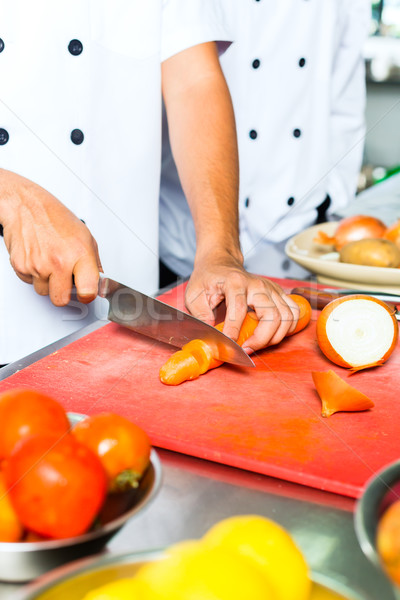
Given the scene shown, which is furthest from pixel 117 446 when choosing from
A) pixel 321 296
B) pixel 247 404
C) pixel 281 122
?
pixel 281 122

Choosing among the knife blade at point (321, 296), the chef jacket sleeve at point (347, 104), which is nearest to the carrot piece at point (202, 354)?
the knife blade at point (321, 296)

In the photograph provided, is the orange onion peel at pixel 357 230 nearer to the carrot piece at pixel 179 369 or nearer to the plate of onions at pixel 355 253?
the plate of onions at pixel 355 253

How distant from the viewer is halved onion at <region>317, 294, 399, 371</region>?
114 centimetres

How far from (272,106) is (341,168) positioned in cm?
39

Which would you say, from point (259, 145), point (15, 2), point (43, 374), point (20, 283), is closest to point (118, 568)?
point (43, 374)

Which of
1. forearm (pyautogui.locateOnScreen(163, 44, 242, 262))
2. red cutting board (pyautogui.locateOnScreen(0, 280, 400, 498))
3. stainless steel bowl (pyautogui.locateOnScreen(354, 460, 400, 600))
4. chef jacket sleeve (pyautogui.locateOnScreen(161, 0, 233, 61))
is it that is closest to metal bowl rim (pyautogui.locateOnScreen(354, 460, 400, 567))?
stainless steel bowl (pyautogui.locateOnScreen(354, 460, 400, 600))

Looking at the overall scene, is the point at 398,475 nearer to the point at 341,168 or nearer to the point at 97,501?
the point at 97,501

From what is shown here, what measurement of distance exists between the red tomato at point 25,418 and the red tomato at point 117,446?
24 mm

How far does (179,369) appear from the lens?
105 cm

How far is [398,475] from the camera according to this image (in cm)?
57

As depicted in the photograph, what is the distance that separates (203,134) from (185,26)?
28 cm

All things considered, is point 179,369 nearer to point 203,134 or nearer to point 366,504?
point 366,504

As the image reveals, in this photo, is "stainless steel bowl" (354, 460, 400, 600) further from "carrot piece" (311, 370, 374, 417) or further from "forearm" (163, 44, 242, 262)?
"forearm" (163, 44, 242, 262)

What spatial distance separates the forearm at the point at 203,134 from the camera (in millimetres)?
1551
